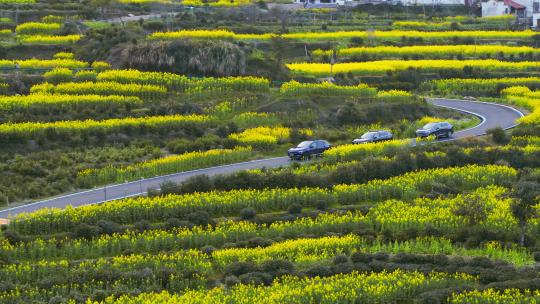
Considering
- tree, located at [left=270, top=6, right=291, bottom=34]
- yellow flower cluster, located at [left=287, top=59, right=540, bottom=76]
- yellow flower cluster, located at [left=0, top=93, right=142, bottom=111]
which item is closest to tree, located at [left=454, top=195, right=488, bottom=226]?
yellow flower cluster, located at [left=0, top=93, right=142, bottom=111]

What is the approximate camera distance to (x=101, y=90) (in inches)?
2520

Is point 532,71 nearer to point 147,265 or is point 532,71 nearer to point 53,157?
point 53,157

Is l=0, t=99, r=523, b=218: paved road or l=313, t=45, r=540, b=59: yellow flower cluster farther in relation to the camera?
l=313, t=45, r=540, b=59: yellow flower cluster

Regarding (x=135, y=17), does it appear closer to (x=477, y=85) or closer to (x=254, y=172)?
(x=477, y=85)

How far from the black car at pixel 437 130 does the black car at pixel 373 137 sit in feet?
7.90

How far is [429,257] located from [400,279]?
3.18m

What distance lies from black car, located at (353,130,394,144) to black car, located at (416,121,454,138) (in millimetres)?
2408

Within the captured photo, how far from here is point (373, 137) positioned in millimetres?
57375

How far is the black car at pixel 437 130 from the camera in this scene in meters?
59.7

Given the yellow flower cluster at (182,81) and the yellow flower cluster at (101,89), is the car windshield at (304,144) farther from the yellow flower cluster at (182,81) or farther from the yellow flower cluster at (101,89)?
the yellow flower cluster at (182,81)

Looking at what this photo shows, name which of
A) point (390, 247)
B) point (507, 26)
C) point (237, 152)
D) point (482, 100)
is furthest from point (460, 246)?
point (507, 26)

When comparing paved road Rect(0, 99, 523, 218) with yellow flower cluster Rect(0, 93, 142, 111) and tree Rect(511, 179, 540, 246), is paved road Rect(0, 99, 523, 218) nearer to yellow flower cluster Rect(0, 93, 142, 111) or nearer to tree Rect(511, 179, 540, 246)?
yellow flower cluster Rect(0, 93, 142, 111)

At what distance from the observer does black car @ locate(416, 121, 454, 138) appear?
5972 centimetres

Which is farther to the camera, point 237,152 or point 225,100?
point 225,100
